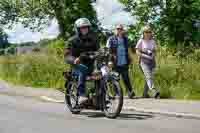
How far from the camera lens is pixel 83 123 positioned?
38.4 ft

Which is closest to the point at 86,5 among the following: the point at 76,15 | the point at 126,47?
the point at 76,15

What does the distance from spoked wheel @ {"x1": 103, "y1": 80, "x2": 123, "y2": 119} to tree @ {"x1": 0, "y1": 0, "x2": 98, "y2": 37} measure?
45.9m

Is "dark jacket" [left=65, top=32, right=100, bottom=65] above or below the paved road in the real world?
above

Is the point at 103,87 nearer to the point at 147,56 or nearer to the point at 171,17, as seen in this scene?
the point at 147,56

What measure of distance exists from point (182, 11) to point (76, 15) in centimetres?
1363

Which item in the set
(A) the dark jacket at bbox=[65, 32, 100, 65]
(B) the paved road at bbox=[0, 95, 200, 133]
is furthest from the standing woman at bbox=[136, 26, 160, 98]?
→ (A) the dark jacket at bbox=[65, 32, 100, 65]

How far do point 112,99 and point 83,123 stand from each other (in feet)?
2.61

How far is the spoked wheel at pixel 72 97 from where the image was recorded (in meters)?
13.3

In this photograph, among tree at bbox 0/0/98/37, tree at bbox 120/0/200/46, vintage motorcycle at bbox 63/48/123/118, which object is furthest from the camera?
tree at bbox 0/0/98/37

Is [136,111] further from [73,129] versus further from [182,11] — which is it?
[182,11]

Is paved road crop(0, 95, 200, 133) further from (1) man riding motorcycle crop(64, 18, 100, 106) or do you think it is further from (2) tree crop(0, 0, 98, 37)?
(2) tree crop(0, 0, 98, 37)

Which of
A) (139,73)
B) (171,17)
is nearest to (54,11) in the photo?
(171,17)

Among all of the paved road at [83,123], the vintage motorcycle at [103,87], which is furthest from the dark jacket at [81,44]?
the paved road at [83,123]

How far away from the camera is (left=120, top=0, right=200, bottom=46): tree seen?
49.7 m
